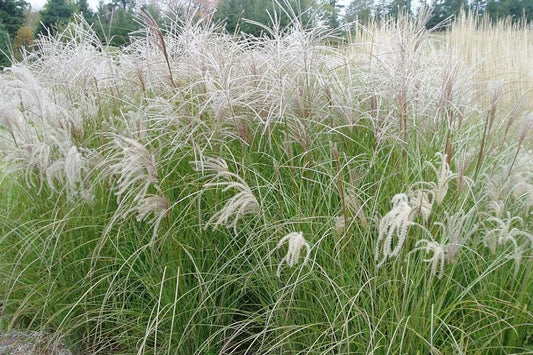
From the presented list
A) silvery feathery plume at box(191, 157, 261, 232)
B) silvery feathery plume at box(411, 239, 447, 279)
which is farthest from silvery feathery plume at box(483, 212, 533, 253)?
silvery feathery plume at box(191, 157, 261, 232)

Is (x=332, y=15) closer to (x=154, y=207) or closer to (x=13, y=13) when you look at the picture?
(x=154, y=207)

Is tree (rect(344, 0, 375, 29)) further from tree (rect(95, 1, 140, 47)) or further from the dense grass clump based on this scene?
tree (rect(95, 1, 140, 47))

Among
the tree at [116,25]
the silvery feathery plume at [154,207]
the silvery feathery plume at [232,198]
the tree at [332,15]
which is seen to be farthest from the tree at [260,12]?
the silvery feathery plume at [154,207]

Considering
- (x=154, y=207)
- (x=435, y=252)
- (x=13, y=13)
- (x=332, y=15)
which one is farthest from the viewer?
(x=13, y=13)

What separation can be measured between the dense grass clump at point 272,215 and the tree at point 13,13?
21723 millimetres

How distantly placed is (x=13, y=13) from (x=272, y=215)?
24.7 meters

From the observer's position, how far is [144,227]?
2.53 metres

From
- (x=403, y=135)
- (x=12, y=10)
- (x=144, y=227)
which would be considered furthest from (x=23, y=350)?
(x=12, y=10)

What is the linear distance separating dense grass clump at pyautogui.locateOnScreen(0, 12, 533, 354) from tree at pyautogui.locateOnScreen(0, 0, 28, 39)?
21723 millimetres

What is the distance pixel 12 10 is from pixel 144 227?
24122mm

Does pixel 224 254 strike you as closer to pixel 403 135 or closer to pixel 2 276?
pixel 403 135

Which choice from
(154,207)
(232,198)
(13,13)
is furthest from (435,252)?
(13,13)

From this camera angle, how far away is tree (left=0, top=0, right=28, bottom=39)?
849 inches

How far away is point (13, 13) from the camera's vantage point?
73.6 ft
